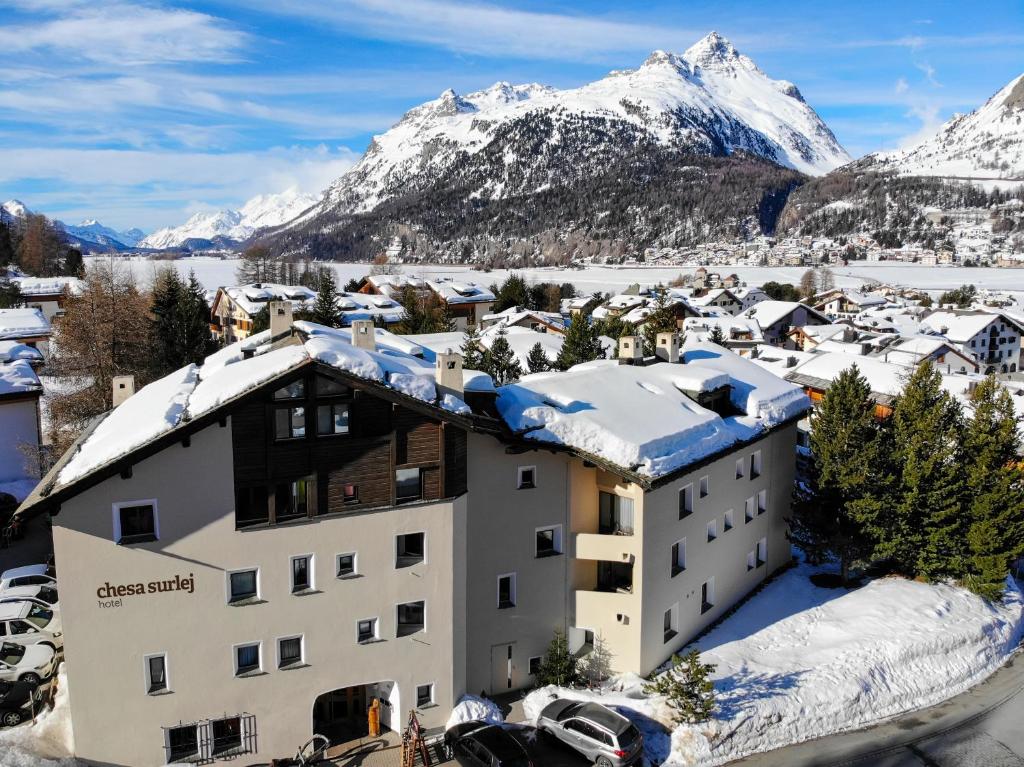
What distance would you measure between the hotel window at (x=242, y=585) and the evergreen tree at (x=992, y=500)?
28481 millimetres

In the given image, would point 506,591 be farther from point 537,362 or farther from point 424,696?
point 537,362

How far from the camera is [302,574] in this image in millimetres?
21031

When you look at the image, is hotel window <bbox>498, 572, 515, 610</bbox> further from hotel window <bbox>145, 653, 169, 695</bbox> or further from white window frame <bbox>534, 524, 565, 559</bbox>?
hotel window <bbox>145, 653, 169, 695</bbox>

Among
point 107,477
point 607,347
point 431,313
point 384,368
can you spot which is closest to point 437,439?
point 384,368

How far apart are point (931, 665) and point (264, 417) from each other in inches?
985

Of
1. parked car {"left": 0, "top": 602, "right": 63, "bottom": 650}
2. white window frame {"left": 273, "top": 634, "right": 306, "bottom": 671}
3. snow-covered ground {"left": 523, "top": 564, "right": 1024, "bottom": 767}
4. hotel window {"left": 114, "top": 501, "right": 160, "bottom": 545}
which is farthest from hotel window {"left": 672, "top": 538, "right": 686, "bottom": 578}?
parked car {"left": 0, "top": 602, "right": 63, "bottom": 650}

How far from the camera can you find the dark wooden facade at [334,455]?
20000 mm

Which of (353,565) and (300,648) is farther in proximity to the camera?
(353,565)

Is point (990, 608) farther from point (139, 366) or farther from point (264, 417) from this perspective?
point (139, 366)

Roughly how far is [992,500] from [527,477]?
20.8 m

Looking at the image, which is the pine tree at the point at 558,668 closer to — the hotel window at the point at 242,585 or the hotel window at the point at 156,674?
the hotel window at the point at 242,585

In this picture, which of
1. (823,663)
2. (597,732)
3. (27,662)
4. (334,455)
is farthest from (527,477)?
(27,662)

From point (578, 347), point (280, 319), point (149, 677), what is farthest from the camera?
point (578, 347)

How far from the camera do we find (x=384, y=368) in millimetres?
21156
